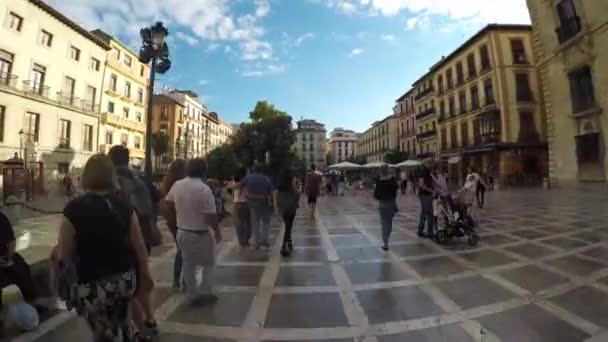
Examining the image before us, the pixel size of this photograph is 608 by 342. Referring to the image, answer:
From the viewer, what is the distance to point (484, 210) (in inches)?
441

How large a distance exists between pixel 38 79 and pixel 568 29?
34.7m

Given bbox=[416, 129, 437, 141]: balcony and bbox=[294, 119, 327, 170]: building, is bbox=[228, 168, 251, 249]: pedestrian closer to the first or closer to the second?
bbox=[416, 129, 437, 141]: balcony

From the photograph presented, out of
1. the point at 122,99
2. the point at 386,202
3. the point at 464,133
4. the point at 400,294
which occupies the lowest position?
the point at 400,294

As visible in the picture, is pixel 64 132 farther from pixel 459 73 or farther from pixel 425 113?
pixel 425 113

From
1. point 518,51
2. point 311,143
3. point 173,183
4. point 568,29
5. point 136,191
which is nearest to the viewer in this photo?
point 136,191

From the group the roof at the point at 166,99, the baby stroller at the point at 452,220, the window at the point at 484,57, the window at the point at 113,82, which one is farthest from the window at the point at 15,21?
the window at the point at 484,57

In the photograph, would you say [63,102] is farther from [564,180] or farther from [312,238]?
[564,180]

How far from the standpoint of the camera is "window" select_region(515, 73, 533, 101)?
25.9 m

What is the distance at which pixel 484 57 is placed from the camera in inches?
1103

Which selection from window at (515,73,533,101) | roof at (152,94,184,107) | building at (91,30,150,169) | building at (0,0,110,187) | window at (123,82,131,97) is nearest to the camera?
building at (0,0,110,187)

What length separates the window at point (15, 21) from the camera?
1931 cm

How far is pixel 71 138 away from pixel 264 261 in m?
26.7

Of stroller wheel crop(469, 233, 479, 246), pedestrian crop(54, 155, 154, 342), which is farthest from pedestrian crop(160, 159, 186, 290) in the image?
stroller wheel crop(469, 233, 479, 246)

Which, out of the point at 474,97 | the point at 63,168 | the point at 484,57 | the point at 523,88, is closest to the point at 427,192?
the point at 523,88
